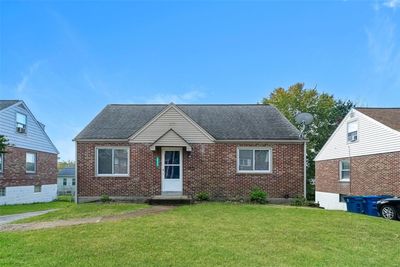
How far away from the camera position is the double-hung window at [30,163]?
23.9m

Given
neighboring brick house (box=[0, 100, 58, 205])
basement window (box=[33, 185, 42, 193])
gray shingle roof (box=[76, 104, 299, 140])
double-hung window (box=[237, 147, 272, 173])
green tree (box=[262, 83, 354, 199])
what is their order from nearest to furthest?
double-hung window (box=[237, 147, 272, 173]), gray shingle roof (box=[76, 104, 299, 140]), neighboring brick house (box=[0, 100, 58, 205]), basement window (box=[33, 185, 42, 193]), green tree (box=[262, 83, 354, 199])

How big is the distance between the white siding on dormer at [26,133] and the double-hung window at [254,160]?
42.6 ft

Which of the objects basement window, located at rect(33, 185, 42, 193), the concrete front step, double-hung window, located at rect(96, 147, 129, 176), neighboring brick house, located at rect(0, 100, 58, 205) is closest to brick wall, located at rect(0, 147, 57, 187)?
neighboring brick house, located at rect(0, 100, 58, 205)

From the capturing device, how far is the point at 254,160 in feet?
55.0

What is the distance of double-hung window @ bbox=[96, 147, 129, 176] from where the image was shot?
1648cm

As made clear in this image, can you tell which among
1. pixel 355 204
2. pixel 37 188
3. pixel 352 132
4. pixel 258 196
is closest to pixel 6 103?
pixel 37 188

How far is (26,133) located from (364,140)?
2257cm

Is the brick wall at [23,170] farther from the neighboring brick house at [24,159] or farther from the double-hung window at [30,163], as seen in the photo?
the double-hung window at [30,163]

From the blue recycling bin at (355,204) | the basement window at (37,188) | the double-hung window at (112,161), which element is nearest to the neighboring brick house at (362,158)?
the blue recycling bin at (355,204)

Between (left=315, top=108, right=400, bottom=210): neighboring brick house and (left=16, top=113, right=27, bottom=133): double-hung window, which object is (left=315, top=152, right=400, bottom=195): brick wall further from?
(left=16, top=113, right=27, bottom=133): double-hung window

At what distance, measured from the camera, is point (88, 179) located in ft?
53.7

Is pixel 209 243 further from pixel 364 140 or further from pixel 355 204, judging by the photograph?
pixel 364 140

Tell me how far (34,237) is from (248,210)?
742 centimetres

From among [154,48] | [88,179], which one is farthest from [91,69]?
[88,179]
